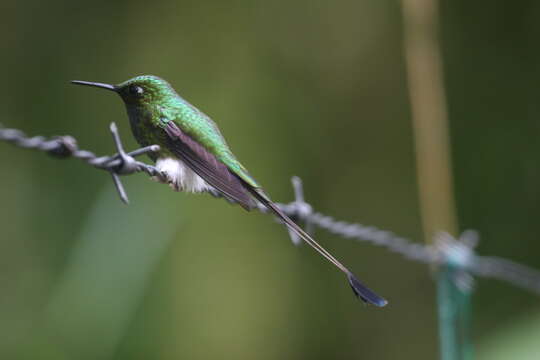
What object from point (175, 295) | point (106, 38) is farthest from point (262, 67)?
point (175, 295)

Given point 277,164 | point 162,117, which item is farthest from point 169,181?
point 277,164

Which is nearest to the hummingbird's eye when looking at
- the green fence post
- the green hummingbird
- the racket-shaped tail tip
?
the green hummingbird

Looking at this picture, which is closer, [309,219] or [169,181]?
[169,181]

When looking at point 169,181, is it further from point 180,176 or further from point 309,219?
point 309,219

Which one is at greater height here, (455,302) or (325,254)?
(455,302)

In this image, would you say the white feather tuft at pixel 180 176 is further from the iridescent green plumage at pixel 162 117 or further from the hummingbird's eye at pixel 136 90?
the hummingbird's eye at pixel 136 90

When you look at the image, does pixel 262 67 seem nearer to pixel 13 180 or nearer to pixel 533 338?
pixel 13 180

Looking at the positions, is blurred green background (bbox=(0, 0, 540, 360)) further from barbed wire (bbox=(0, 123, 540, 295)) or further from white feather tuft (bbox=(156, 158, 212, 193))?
white feather tuft (bbox=(156, 158, 212, 193))

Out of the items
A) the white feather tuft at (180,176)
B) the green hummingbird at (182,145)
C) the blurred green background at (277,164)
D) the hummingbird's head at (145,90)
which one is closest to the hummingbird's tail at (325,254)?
the green hummingbird at (182,145)
